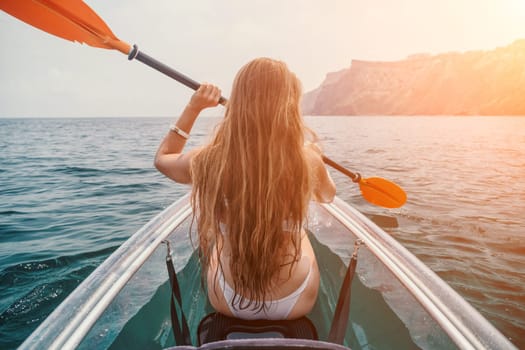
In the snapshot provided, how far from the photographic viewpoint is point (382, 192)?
148 inches

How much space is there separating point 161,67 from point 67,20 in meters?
0.82

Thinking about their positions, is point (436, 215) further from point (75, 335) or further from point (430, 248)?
point (75, 335)

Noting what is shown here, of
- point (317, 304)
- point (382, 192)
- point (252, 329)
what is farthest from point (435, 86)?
point (252, 329)

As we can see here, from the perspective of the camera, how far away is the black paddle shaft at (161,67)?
2.23 metres

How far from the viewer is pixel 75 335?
4.25ft

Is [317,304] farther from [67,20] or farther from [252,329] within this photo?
[67,20]

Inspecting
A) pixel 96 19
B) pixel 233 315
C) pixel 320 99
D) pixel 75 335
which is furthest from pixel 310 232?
pixel 320 99

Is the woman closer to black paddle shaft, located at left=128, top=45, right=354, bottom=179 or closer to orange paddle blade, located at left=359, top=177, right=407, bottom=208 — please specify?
black paddle shaft, located at left=128, top=45, right=354, bottom=179

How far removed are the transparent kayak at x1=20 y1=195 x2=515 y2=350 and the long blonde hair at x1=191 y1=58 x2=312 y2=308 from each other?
0.21m

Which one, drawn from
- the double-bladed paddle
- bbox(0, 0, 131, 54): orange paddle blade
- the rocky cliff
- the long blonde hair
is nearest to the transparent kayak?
the long blonde hair

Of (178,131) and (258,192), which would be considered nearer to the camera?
(258,192)

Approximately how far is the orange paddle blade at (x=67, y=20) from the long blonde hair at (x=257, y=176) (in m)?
1.39

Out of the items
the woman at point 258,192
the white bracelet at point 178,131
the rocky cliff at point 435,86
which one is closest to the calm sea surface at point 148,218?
the white bracelet at point 178,131

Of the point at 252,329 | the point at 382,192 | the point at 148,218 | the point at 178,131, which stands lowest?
the point at 148,218
